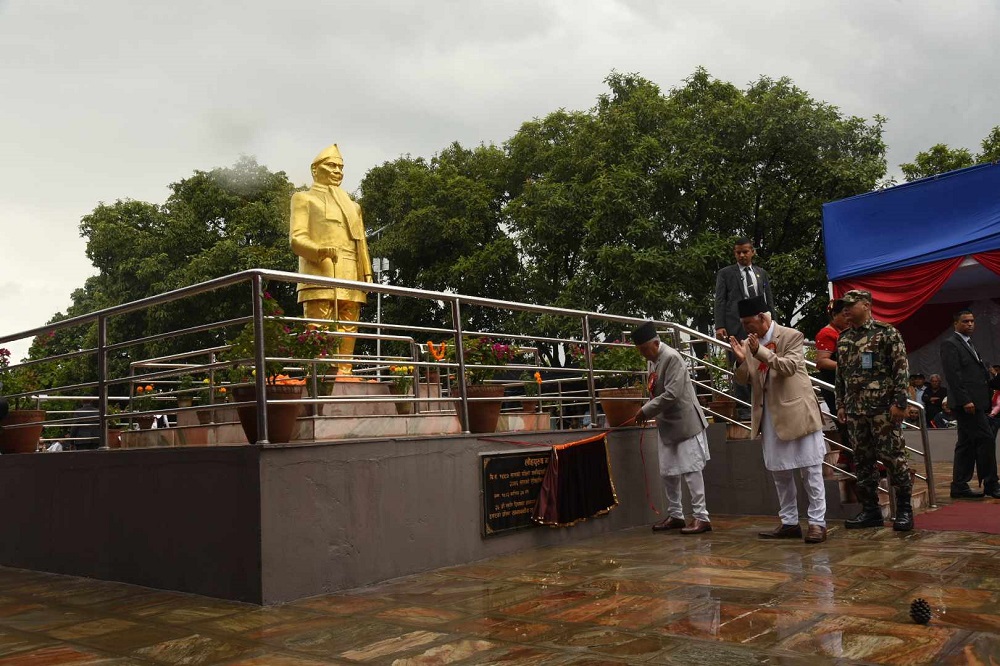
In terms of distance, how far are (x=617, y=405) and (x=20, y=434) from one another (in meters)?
5.67

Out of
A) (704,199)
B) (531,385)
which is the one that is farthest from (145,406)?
(704,199)

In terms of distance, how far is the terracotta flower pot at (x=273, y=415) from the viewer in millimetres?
5543

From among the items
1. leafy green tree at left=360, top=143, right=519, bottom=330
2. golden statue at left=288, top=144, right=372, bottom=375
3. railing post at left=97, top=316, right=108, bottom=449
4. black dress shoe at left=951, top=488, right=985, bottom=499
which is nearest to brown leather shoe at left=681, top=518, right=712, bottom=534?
black dress shoe at left=951, top=488, right=985, bottom=499

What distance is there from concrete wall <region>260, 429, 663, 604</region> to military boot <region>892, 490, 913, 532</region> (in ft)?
9.50

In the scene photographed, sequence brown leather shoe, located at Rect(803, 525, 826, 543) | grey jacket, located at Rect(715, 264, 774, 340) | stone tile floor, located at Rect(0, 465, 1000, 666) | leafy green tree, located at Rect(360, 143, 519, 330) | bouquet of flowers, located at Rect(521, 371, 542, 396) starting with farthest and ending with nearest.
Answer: leafy green tree, located at Rect(360, 143, 519, 330) < grey jacket, located at Rect(715, 264, 774, 340) < bouquet of flowers, located at Rect(521, 371, 542, 396) < brown leather shoe, located at Rect(803, 525, 826, 543) < stone tile floor, located at Rect(0, 465, 1000, 666)

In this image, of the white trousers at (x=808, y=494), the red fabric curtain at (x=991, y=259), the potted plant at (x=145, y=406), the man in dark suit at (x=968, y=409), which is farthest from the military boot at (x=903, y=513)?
the red fabric curtain at (x=991, y=259)

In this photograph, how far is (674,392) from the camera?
7766 millimetres

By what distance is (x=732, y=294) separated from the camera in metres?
9.45

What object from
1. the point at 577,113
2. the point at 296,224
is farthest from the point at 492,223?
the point at 296,224

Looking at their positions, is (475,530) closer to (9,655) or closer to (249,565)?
(249,565)

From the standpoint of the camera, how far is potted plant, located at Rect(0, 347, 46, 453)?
7.98 m

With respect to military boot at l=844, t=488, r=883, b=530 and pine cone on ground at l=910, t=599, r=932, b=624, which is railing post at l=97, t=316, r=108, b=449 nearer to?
pine cone on ground at l=910, t=599, r=932, b=624

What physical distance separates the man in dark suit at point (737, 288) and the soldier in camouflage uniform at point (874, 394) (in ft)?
6.67

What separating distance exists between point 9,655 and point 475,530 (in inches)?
133
